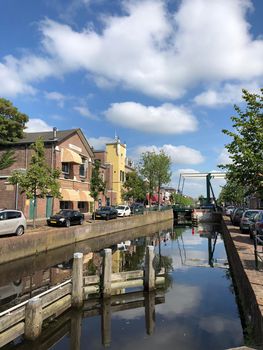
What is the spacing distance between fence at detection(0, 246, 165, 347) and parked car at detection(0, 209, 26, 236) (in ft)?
30.6

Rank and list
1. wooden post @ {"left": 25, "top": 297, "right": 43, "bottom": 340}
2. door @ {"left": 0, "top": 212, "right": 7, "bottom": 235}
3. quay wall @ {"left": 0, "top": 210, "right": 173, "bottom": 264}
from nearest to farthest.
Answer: wooden post @ {"left": 25, "top": 297, "right": 43, "bottom": 340}, quay wall @ {"left": 0, "top": 210, "right": 173, "bottom": 264}, door @ {"left": 0, "top": 212, "right": 7, "bottom": 235}

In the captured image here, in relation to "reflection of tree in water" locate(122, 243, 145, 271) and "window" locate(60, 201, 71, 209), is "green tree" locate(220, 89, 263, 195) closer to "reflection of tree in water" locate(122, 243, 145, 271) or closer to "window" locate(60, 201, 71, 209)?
"reflection of tree in water" locate(122, 243, 145, 271)

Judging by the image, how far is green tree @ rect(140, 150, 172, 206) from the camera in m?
65.6

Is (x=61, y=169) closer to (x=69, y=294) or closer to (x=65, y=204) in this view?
(x=65, y=204)

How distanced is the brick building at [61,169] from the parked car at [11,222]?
543 inches

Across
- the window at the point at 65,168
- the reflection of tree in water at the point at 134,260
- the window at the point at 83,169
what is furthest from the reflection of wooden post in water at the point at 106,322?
the window at the point at 83,169

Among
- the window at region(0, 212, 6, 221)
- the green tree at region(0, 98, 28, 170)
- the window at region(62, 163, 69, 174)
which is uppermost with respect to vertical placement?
the green tree at region(0, 98, 28, 170)

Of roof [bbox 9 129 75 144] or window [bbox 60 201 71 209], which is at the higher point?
roof [bbox 9 129 75 144]

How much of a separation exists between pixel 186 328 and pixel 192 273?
26.2 ft

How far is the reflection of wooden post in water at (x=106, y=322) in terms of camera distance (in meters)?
8.95

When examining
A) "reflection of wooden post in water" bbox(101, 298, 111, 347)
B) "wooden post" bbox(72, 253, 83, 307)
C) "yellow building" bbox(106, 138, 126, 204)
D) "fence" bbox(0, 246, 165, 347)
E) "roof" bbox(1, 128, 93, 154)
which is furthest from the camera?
"yellow building" bbox(106, 138, 126, 204)

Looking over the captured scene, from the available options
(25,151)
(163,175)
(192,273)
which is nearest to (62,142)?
(25,151)

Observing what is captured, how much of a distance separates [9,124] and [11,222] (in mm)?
16423

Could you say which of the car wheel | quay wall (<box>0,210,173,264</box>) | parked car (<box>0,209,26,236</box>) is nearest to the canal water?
quay wall (<box>0,210,173,264</box>)
